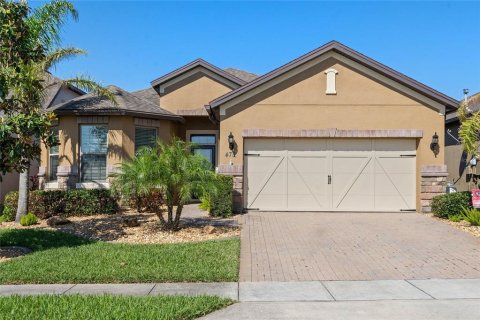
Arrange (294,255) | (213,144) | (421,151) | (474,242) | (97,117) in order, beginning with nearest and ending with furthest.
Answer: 1. (294,255)
2. (474,242)
3. (421,151)
4. (97,117)
5. (213,144)

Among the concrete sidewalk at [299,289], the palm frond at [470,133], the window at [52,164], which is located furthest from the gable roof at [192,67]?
the concrete sidewalk at [299,289]

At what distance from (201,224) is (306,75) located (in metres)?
6.16

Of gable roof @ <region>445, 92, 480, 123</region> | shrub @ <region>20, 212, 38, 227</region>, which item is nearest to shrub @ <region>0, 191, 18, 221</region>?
shrub @ <region>20, 212, 38, 227</region>

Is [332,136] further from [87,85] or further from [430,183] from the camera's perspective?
[87,85]

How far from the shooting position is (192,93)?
59.1 ft

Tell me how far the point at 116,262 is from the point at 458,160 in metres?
14.7

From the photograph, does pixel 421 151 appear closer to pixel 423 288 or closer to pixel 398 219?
pixel 398 219

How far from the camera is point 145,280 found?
6.80 meters

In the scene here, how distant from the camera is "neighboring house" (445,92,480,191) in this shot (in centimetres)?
1536

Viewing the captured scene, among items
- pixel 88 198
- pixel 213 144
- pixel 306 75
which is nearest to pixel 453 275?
pixel 306 75

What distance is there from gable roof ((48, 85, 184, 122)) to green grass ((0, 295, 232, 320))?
971 centimetres

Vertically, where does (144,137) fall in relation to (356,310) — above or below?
above

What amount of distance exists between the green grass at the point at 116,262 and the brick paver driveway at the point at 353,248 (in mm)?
496

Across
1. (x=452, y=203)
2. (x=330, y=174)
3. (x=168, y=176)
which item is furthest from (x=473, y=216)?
(x=168, y=176)
